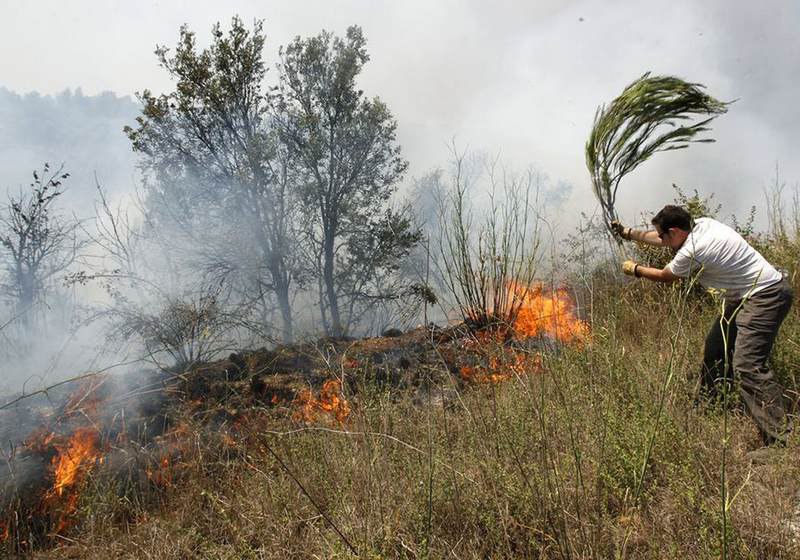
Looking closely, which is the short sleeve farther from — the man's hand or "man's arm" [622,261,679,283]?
the man's hand

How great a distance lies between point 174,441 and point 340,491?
2.42 m

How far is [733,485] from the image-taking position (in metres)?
2.37

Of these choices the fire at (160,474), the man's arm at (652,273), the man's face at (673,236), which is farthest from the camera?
the man's face at (673,236)

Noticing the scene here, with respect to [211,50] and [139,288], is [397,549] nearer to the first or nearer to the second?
[139,288]

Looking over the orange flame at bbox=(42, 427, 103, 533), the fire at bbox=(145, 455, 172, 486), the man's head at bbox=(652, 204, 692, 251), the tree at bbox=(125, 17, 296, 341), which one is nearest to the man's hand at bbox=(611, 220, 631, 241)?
the man's head at bbox=(652, 204, 692, 251)

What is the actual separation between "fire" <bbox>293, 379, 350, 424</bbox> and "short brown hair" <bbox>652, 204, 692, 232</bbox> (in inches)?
112

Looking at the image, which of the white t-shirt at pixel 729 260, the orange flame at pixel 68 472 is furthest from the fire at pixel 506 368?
the orange flame at pixel 68 472

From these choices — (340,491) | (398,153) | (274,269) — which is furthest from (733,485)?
(398,153)

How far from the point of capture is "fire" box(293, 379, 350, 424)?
398 centimetres

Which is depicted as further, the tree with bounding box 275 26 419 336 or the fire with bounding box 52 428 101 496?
the tree with bounding box 275 26 419 336

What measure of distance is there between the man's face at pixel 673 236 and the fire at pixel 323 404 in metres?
2.83

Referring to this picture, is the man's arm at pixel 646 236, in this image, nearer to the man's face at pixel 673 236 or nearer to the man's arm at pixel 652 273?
the man's face at pixel 673 236

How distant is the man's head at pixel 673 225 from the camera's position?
12.1 feet

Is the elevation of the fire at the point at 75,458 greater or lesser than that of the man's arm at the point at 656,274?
lesser
